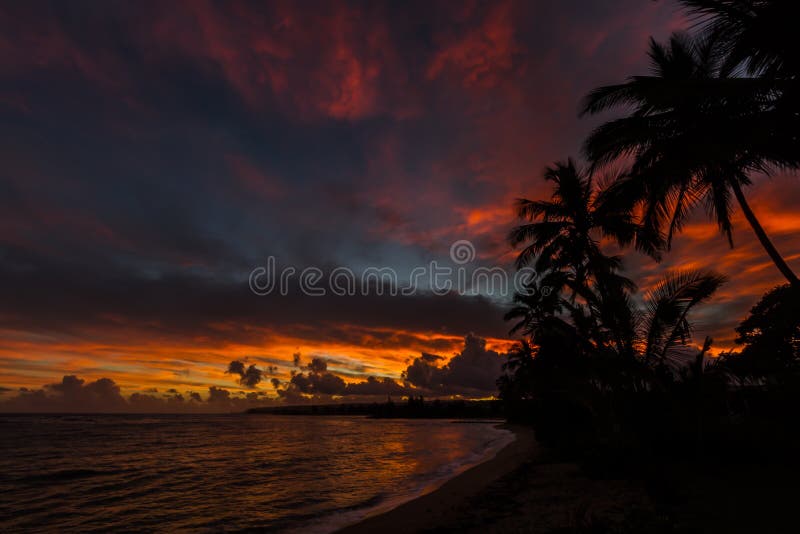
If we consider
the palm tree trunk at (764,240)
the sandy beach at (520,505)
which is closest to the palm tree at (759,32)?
the palm tree trunk at (764,240)

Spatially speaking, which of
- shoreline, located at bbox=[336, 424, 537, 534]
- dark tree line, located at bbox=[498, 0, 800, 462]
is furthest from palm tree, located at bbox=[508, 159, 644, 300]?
shoreline, located at bbox=[336, 424, 537, 534]

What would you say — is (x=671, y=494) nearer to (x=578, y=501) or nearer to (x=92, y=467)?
(x=578, y=501)

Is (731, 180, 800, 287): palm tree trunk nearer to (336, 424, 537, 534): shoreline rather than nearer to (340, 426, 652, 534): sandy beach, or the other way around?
(340, 426, 652, 534): sandy beach

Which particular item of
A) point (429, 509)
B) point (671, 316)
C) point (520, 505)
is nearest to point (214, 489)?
point (429, 509)

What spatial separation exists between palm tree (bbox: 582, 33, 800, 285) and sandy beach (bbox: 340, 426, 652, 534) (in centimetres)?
639

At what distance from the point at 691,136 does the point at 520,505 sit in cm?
878

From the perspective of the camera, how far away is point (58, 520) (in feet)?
42.2

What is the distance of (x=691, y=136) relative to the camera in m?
8.45

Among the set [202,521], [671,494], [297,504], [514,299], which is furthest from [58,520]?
[514,299]

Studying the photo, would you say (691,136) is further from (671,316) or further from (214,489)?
(214,489)

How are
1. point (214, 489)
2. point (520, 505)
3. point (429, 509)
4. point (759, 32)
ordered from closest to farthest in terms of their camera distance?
point (759, 32), point (520, 505), point (429, 509), point (214, 489)

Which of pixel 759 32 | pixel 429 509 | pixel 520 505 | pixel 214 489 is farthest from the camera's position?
pixel 214 489

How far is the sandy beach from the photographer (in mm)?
8109

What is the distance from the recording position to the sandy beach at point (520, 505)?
8109 millimetres
